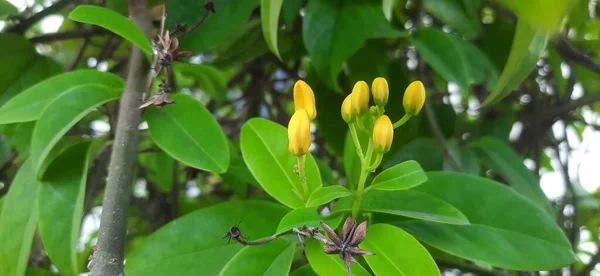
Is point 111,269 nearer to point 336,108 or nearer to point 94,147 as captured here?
point 94,147

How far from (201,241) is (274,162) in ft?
0.24

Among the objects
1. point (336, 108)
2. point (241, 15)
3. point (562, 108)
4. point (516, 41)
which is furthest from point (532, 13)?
point (562, 108)

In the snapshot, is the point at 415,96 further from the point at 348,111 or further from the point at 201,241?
the point at 201,241

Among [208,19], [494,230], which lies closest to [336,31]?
[208,19]

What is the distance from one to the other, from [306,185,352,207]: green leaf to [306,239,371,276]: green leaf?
34mm

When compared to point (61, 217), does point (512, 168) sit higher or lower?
lower

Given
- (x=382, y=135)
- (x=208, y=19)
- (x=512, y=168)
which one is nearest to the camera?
(x=382, y=135)

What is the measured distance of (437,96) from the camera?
2.50 feet

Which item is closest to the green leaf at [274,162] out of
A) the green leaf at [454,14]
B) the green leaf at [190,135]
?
the green leaf at [190,135]

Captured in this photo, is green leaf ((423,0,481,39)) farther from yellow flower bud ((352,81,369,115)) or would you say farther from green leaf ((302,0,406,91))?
yellow flower bud ((352,81,369,115))

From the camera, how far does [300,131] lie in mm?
296

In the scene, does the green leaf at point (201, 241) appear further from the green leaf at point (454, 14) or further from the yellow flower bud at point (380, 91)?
the green leaf at point (454, 14)

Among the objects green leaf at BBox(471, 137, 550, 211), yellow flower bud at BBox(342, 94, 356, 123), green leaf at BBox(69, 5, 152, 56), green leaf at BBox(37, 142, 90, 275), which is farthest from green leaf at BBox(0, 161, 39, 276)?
green leaf at BBox(471, 137, 550, 211)

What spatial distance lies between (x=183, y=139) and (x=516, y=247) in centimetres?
24
